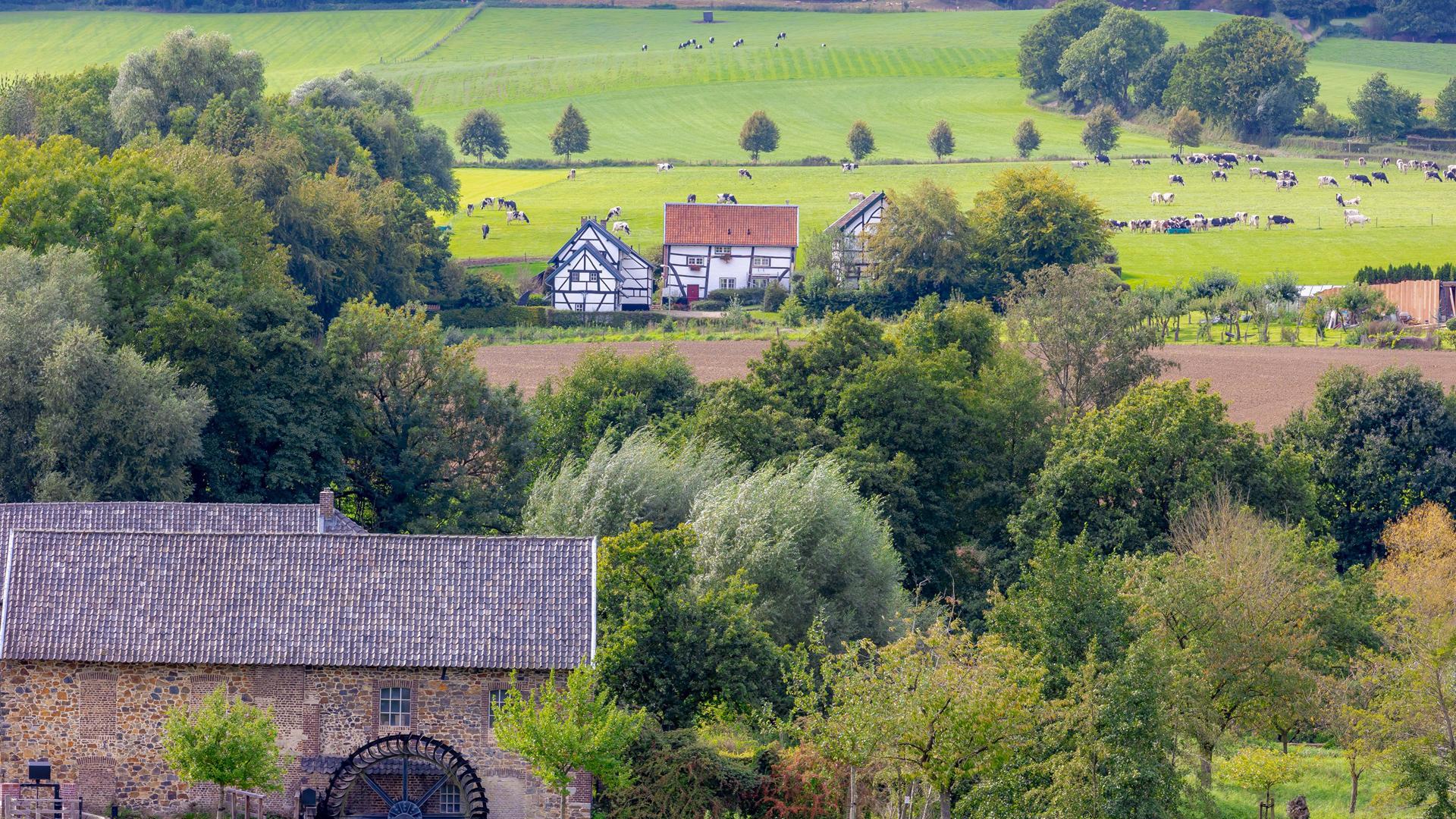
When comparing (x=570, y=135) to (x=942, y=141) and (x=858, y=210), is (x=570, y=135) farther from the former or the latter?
(x=858, y=210)

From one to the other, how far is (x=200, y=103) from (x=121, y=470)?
43254 millimetres

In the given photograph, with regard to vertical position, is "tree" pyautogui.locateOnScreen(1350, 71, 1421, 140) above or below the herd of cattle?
above

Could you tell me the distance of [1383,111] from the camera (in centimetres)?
14550

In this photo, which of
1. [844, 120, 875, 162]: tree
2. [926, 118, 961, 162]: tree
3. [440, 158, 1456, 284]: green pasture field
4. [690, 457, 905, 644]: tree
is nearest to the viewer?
[690, 457, 905, 644]: tree

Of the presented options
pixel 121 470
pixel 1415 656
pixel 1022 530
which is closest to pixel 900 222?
pixel 1022 530

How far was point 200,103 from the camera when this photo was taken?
8694cm

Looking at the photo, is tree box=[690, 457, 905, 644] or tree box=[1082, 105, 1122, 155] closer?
tree box=[690, 457, 905, 644]

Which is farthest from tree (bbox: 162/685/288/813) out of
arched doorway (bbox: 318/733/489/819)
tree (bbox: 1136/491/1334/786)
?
tree (bbox: 1136/491/1334/786)

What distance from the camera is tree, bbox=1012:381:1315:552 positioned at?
50594 mm

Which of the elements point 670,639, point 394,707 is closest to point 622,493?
point 670,639

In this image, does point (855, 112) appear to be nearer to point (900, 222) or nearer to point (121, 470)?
point (900, 222)

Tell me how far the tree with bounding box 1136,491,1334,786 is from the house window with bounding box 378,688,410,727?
43.5 ft

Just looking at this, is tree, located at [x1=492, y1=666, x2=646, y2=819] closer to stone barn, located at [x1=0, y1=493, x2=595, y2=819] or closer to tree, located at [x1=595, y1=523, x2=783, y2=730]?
stone barn, located at [x1=0, y1=493, x2=595, y2=819]

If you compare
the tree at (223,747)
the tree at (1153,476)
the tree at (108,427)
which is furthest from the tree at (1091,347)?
the tree at (223,747)
